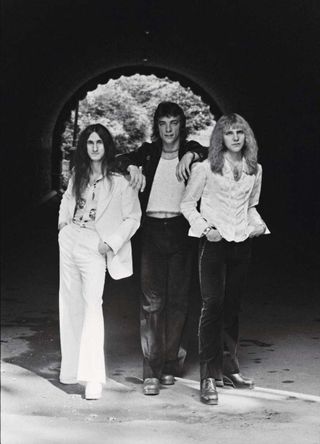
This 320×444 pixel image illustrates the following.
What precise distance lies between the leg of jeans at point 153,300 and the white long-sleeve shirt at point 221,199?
44cm

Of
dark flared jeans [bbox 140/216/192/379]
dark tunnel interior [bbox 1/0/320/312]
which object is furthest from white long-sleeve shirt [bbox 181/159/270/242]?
dark tunnel interior [bbox 1/0/320/312]

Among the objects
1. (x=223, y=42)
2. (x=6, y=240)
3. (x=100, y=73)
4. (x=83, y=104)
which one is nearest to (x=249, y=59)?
(x=223, y=42)

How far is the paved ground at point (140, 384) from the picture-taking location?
17.3 feet

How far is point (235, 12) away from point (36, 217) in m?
8.40

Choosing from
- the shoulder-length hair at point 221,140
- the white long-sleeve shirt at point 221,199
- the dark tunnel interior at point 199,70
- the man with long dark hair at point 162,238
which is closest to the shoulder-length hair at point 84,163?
the man with long dark hair at point 162,238

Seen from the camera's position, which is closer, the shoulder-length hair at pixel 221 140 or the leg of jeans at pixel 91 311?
the leg of jeans at pixel 91 311

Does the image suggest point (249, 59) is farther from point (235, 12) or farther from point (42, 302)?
point (42, 302)

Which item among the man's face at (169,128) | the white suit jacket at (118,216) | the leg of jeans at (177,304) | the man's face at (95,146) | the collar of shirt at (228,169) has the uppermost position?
the man's face at (169,128)

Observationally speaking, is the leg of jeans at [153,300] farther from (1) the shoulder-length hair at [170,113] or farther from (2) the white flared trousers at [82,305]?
(1) the shoulder-length hair at [170,113]

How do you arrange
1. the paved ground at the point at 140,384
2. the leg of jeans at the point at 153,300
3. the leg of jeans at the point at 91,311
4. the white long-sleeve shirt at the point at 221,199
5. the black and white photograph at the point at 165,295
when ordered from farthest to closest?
the leg of jeans at the point at 153,300 < the white long-sleeve shirt at the point at 221,199 < the leg of jeans at the point at 91,311 < the black and white photograph at the point at 165,295 < the paved ground at the point at 140,384

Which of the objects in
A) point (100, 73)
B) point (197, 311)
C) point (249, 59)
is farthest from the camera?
point (100, 73)

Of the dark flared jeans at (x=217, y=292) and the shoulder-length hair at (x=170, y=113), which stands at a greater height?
the shoulder-length hair at (x=170, y=113)

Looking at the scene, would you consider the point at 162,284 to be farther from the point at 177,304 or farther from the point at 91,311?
the point at 91,311

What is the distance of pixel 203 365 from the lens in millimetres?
6199
